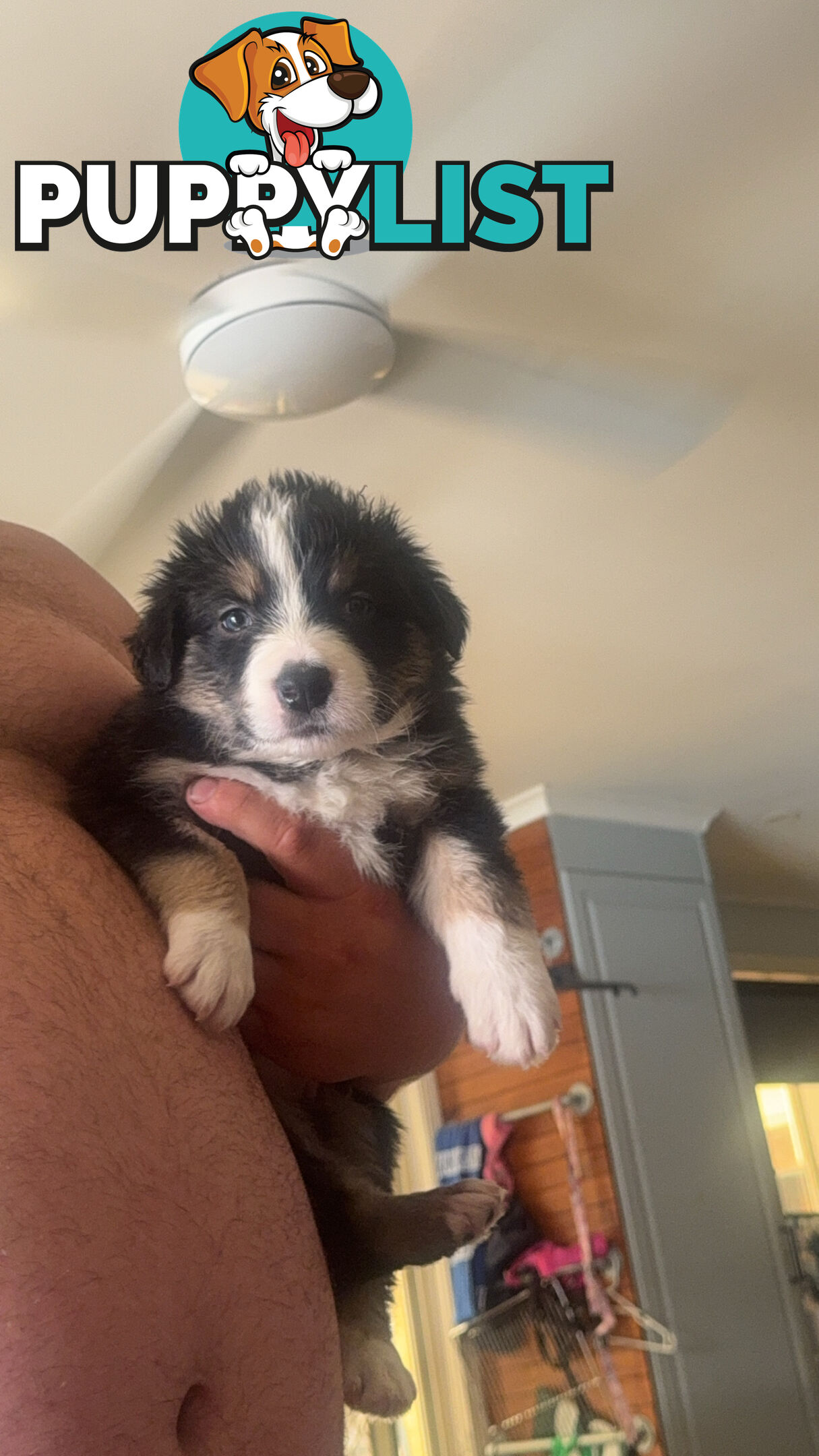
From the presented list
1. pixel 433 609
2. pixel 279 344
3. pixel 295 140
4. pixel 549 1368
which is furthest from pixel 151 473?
pixel 549 1368

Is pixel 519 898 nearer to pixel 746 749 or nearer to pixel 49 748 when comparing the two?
pixel 49 748

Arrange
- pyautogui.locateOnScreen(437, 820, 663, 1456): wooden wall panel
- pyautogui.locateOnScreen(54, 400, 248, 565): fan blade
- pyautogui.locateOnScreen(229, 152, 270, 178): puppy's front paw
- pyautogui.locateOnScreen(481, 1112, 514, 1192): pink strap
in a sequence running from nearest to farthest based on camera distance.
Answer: pyautogui.locateOnScreen(229, 152, 270, 178): puppy's front paw < pyautogui.locateOnScreen(54, 400, 248, 565): fan blade < pyautogui.locateOnScreen(437, 820, 663, 1456): wooden wall panel < pyautogui.locateOnScreen(481, 1112, 514, 1192): pink strap

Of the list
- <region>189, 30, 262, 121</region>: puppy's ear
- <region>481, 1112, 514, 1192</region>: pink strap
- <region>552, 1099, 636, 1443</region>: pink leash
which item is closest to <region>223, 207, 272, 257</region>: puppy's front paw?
<region>189, 30, 262, 121</region>: puppy's ear

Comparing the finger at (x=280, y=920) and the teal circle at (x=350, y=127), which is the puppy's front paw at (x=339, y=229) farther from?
the finger at (x=280, y=920)

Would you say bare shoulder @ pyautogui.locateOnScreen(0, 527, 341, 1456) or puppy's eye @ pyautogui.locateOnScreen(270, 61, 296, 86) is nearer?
bare shoulder @ pyautogui.locateOnScreen(0, 527, 341, 1456)

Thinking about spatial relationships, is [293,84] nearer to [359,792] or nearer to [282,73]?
[282,73]

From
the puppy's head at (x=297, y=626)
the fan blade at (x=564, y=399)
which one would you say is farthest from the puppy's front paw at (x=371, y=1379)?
the fan blade at (x=564, y=399)

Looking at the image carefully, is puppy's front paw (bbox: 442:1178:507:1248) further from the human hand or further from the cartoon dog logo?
the cartoon dog logo

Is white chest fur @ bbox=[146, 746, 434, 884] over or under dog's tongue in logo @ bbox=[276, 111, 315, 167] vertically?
under
